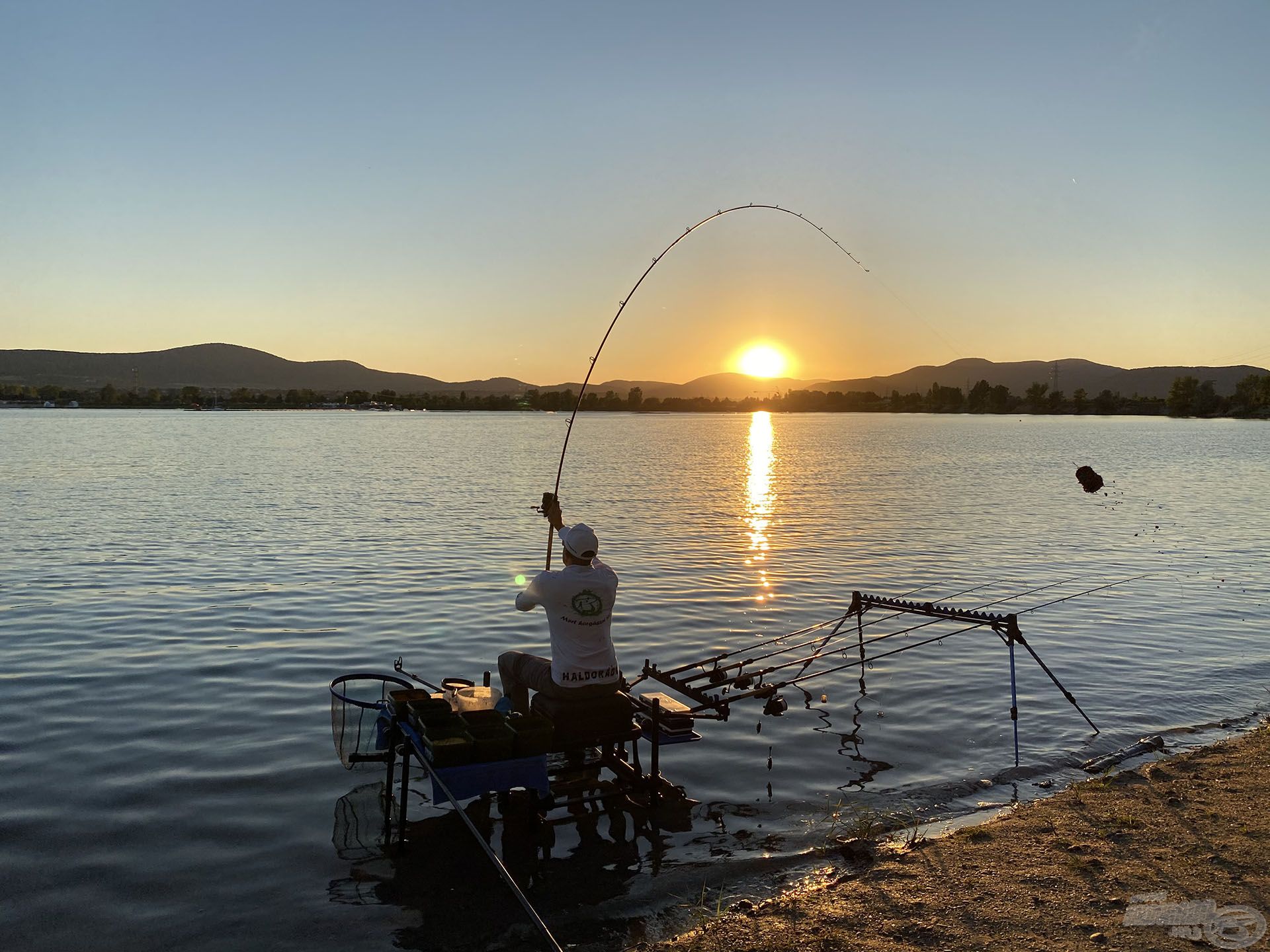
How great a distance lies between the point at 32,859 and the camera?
813 centimetres

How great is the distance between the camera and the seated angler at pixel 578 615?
8.70m

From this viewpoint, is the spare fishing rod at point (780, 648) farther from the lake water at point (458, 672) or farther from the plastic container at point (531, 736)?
the plastic container at point (531, 736)

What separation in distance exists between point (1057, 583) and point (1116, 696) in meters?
9.45

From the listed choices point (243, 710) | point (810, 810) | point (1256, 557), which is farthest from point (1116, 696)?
point (1256, 557)

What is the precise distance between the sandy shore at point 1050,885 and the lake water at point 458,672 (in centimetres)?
101

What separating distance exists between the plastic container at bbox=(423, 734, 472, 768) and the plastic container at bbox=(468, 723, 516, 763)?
58 millimetres

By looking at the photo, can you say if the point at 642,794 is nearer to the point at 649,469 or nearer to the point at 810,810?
the point at 810,810

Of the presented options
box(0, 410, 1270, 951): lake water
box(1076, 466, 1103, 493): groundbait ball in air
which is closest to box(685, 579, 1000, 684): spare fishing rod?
box(0, 410, 1270, 951): lake water

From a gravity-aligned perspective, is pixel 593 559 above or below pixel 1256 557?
above

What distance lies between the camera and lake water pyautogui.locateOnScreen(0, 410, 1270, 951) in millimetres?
7832

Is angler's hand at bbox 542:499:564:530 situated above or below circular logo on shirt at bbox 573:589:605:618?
above

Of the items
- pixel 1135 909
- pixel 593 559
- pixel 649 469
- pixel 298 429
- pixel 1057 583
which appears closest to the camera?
pixel 1135 909

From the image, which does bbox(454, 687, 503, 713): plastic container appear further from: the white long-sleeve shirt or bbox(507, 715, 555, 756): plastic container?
the white long-sleeve shirt
